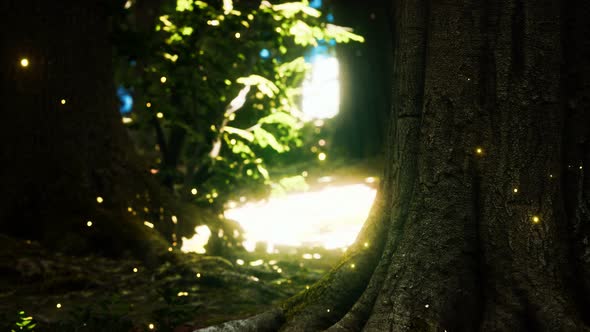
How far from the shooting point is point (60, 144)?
19.7 ft

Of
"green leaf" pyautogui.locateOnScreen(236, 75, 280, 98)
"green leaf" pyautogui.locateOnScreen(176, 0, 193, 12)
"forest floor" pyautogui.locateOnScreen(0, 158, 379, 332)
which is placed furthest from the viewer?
"green leaf" pyautogui.locateOnScreen(236, 75, 280, 98)

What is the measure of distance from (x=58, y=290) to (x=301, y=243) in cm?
439

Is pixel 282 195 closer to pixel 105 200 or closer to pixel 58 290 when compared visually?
pixel 105 200

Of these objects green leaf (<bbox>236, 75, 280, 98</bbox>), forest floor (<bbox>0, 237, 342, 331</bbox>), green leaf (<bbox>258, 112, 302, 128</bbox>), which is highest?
green leaf (<bbox>236, 75, 280, 98</bbox>)

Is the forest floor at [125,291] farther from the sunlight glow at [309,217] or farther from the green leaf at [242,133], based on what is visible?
the sunlight glow at [309,217]

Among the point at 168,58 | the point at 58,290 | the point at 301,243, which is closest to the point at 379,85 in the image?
the point at 301,243

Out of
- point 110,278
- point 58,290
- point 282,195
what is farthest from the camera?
point 282,195

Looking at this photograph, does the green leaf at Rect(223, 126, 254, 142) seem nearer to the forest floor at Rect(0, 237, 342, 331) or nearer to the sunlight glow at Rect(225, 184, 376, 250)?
the sunlight glow at Rect(225, 184, 376, 250)

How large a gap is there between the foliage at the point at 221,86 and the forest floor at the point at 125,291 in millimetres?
2064

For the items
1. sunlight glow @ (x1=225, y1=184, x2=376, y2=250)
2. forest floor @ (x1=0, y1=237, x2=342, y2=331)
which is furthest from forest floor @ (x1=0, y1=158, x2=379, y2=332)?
sunlight glow @ (x1=225, y1=184, x2=376, y2=250)

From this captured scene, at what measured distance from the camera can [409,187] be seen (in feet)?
11.0

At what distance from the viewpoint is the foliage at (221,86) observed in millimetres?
6883

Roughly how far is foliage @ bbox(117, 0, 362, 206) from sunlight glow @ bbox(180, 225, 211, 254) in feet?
2.49

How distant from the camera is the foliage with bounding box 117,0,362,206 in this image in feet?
22.6
